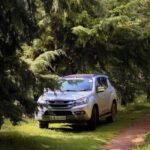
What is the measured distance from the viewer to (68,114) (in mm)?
16953

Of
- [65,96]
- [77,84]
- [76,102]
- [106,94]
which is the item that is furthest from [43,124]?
[106,94]

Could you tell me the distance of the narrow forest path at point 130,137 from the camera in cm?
1434

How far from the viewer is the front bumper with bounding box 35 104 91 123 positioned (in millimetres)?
16891

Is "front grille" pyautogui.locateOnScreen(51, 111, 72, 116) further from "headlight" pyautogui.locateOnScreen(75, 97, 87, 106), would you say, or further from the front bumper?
"headlight" pyautogui.locateOnScreen(75, 97, 87, 106)

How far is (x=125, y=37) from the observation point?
2475 centimetres

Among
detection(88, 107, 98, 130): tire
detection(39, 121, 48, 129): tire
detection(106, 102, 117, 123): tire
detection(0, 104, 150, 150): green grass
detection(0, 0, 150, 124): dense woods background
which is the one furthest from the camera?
detection(0, 0, 150, 124): dense woods background

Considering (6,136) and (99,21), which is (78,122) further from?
(99,21)

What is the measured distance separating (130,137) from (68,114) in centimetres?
222

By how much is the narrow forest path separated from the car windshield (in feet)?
6.74

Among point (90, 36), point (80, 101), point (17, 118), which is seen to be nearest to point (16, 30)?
point (17, 118)

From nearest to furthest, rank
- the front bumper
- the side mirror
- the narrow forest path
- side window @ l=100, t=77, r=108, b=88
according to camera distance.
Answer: the narrow forest path < the front bumper < the side mirror < side window @ l=100, t=77, r=108, b=88

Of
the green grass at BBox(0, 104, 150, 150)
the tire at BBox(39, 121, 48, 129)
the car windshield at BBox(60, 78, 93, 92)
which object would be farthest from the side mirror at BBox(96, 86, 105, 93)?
the tire at BBox(39, 121, 48, 129)

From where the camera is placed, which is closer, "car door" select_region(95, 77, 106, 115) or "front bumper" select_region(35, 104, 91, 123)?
"front bumper" select_region(35, 104, 91, 123)

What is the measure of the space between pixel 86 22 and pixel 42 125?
7849mm
